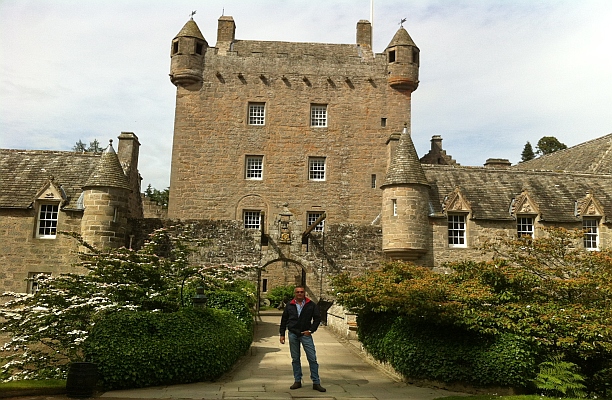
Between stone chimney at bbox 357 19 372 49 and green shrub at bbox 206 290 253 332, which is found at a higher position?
stone chimney at bbox 357 19 372 49

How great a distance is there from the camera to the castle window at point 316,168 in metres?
31.6

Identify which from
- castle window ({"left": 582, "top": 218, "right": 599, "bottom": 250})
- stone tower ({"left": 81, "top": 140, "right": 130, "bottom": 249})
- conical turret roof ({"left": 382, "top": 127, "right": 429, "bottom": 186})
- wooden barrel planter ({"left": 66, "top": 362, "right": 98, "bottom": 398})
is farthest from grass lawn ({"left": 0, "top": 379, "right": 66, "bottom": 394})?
castle window ({"left": 582, "top": 218, "right": 599, "bottom": 250})

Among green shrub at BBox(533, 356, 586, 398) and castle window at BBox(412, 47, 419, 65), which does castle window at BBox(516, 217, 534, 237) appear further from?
green shrub at BBox(533, 356, 586, 398)

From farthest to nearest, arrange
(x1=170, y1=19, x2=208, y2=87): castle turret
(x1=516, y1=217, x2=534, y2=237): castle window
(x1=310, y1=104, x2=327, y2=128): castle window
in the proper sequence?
(x1=310, y1=104, x2=327, y2=128): castle window, (x1=170, y1=19, x2=208, y2=87): castle turret, (x1=516, y1=217, x2=534, y2=237): castle window

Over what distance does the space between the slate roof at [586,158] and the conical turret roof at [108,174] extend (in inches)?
1031

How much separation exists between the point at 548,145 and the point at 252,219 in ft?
141

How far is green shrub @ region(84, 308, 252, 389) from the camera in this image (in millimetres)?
10031

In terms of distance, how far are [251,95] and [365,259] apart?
13.1 metres

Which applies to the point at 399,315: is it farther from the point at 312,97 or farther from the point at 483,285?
the point at 312,97

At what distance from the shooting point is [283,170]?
31.3m

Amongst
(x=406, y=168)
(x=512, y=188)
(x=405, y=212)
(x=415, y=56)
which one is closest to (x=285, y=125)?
(x=415, y=56)

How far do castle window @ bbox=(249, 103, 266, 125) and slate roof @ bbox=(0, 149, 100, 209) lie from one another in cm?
949

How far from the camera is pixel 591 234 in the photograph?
24.7 meters

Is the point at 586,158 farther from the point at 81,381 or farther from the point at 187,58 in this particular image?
the point at 81,381
